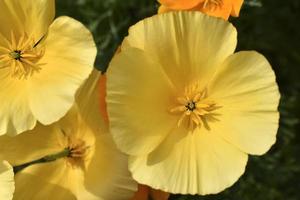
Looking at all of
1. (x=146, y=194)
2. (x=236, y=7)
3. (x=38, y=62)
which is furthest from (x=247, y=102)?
(x=38, y=62)

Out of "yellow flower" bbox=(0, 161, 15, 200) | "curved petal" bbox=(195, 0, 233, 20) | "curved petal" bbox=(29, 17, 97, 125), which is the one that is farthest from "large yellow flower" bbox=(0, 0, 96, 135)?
"curved petal" bbox=(195, 0, 233, 20)

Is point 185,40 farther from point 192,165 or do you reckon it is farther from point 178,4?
point 192,165

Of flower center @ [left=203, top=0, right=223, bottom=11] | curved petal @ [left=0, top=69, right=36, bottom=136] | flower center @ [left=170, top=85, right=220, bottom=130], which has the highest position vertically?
flower center @ [left=203, top=0, right=223, bottom=11]

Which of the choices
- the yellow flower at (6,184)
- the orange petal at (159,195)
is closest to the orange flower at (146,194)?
the orange petal at (159,195)

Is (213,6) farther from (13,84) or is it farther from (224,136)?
(13,84)

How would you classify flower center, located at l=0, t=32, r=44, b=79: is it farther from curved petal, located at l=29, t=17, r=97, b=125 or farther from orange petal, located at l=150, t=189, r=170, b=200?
orange petal, located at l=150, t=189, r=170, b=200
